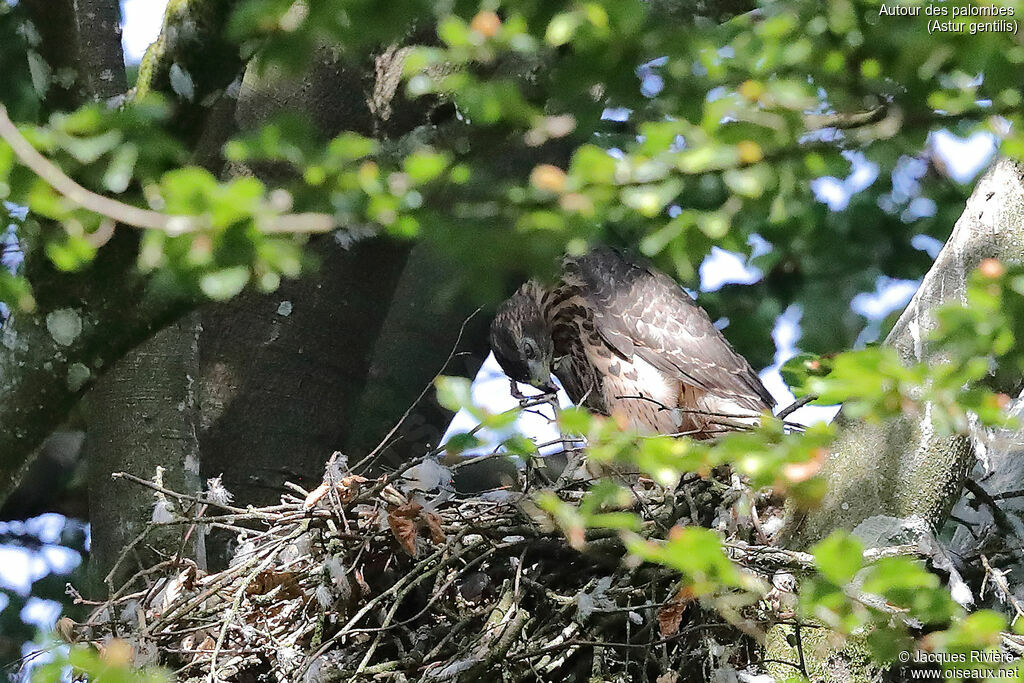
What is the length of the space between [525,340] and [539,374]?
0.15 meters

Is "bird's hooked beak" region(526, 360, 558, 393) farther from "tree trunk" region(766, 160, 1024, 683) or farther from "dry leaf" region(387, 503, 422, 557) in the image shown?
"tree trunk" region(766, 160, 1024, 683)

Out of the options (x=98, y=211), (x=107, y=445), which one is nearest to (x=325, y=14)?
(x=98, y=211)

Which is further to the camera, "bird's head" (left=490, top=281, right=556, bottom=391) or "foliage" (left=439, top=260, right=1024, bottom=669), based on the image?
"bird's head" (left=490, top=281, right=556, bottom=391)

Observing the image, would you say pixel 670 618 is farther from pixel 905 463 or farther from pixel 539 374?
pixel 539 374

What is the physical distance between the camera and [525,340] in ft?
15.3

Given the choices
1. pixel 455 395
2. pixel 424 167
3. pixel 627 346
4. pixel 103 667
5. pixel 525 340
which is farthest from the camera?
pixel 525 340

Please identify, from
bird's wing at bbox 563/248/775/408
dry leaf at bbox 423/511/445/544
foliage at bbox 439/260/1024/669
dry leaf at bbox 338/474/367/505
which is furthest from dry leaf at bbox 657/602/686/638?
bird's wing at bbox 563/248/775/408

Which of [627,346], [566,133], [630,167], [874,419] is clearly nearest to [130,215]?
[566,133]

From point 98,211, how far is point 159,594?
A: 1.72 metres

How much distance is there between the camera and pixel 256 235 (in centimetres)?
173

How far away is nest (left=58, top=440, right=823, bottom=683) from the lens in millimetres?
2748

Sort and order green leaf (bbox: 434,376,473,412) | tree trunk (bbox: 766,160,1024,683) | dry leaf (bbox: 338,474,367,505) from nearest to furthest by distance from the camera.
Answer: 1. green leaf (bbox: 434,376,473,412)
2. tree trunk (bbox: 766,160,1024,683)
3. dry leaf (bbox: 338,474,367,505)

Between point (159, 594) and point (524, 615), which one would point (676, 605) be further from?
point (159, 594)

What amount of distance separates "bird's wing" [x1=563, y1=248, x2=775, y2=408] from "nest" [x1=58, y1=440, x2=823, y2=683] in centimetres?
131
